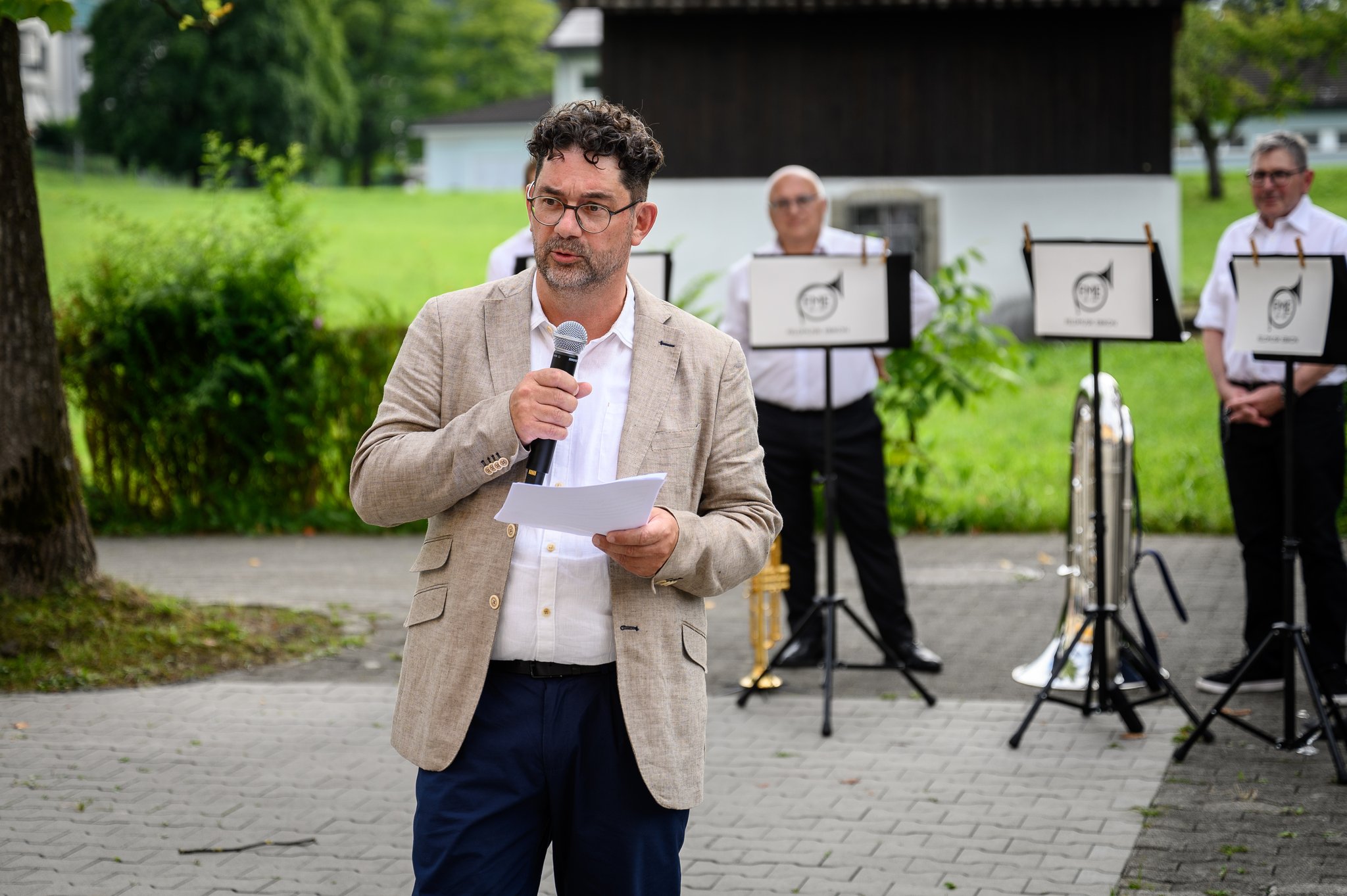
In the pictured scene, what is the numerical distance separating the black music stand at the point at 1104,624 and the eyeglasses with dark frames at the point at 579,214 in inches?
150

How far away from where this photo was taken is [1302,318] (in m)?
6.19

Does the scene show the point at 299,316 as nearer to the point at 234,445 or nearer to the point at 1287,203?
the point at 234,445

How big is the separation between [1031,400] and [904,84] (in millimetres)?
6939

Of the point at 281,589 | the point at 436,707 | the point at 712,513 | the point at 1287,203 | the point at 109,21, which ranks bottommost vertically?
the point at 281,589

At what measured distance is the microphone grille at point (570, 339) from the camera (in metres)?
2.99

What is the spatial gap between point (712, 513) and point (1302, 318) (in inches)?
153

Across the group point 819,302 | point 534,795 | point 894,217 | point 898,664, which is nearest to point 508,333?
point 534,795

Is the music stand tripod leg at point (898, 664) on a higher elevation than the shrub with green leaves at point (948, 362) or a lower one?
lower

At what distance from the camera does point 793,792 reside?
608 cm

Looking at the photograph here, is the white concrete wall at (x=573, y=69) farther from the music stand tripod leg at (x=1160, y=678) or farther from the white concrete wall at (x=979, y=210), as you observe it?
the music stand tripod leg at (x=1160, y=678)

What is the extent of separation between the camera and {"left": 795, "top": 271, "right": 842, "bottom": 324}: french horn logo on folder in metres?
7.14

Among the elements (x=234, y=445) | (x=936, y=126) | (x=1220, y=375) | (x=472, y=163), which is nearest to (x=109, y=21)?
(x=472, y=163)

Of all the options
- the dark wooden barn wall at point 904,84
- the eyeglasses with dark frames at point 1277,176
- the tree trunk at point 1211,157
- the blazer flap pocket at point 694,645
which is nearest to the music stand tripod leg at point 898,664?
the eyeglasses with dark frames at point 1277,176

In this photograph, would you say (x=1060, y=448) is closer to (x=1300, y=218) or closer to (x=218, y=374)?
(x=218, y=374)
